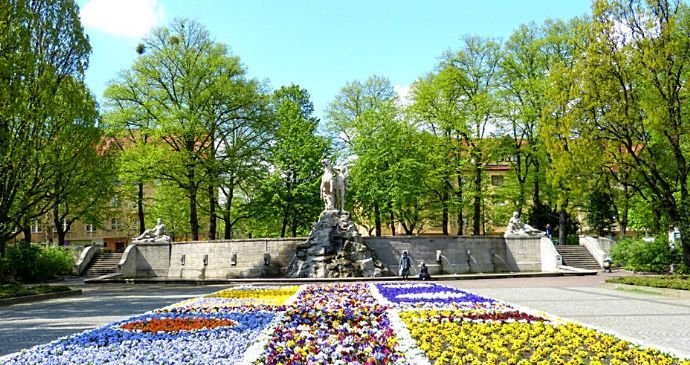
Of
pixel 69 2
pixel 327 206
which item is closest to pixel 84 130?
pixel 69 2

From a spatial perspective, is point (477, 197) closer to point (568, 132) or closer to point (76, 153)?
point (568, 132)

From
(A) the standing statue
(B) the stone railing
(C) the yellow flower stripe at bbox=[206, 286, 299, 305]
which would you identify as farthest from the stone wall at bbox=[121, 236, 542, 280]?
(C) the yellow flower stripe at bbox=[206, 286, 299, 305]

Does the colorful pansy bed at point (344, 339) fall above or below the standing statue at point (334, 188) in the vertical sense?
below

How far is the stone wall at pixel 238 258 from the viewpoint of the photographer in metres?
31.1

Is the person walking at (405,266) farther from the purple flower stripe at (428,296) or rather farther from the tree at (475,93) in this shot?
the tree at (475,93)

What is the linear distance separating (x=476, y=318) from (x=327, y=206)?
19759 mm

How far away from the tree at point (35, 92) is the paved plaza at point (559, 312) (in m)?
5.23

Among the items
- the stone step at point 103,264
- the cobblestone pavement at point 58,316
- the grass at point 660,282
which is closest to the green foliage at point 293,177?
the stone step at point 103,264

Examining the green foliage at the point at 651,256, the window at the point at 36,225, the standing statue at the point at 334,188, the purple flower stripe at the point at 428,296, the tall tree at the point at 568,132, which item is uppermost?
the tall tree at the point at 568,132

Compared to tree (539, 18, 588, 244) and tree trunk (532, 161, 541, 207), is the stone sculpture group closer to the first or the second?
tree (539, 18, 588, 244)

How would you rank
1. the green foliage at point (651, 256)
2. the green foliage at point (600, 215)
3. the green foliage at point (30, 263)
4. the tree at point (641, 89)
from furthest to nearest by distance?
the green foliage at point (600, 215) < the green foliage at point (30, 263) < the green foliage at point (651, 256) < the tree at point (641, 89)

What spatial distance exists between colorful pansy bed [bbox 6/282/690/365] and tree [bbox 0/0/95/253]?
1156cm

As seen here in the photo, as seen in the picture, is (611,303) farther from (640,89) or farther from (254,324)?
(640,89)

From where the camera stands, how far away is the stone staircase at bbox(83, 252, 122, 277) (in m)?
38.4
